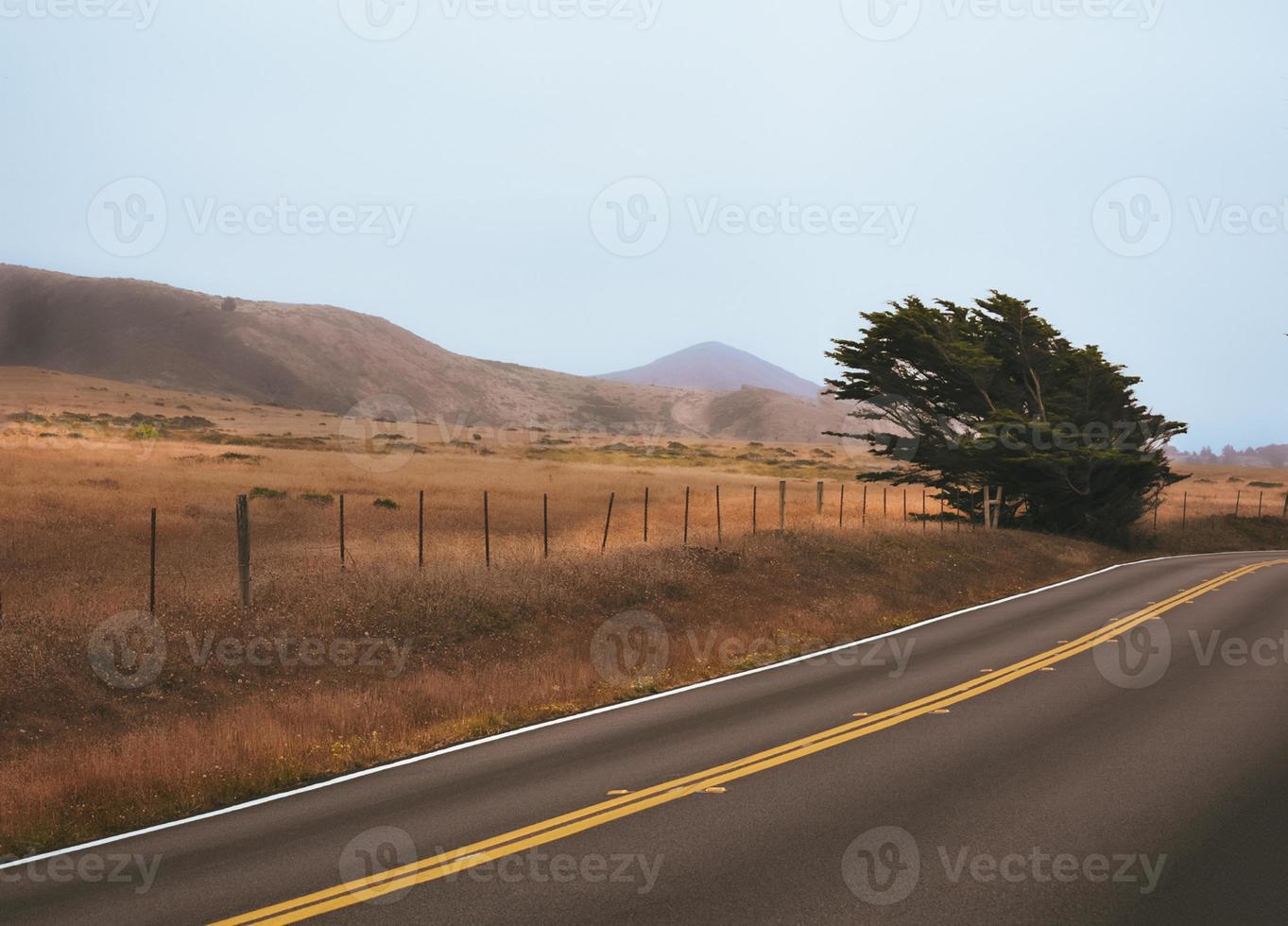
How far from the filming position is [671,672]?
15641 mm

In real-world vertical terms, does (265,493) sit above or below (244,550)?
below

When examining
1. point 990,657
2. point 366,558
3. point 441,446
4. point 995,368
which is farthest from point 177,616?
point 441,446

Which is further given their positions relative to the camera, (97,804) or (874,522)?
(874,522)

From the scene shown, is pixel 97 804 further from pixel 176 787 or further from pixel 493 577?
pixel 493 577

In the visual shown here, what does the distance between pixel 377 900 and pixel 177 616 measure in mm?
10240

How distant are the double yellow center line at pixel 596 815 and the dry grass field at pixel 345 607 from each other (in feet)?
11.2
